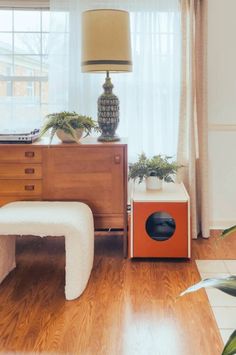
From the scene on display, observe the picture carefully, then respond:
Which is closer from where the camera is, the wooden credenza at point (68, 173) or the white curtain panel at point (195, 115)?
the wooden credenza at point (68, 173)

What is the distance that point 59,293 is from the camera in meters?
2.60

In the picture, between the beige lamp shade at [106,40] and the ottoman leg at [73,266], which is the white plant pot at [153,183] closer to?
the beige lamp shade at [106,40]

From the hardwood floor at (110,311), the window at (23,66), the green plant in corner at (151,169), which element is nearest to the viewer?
the hardwood floor at (110,311)

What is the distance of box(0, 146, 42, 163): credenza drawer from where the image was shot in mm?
3061

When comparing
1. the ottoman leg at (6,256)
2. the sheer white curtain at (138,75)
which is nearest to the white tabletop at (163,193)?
the sheer white curtain at (138,75)

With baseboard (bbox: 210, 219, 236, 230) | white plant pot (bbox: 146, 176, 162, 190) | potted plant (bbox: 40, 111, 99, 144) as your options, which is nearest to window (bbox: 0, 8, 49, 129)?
potted plant (bbox: 40, 111, 99, 144)

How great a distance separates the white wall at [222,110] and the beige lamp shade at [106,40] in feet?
3.08

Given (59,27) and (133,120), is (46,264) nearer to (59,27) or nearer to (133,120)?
(133,120)

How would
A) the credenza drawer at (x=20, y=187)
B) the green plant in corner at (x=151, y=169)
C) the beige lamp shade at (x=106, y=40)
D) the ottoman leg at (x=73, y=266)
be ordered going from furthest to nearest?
the green plant in corner at (x=151, y=169) → the credenza drawer at (x=20, y=187) → the beige lamp shade at (x=106, y=40) → the ottoman leg at (x=73, y=266)

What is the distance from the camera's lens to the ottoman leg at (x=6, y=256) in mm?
2775

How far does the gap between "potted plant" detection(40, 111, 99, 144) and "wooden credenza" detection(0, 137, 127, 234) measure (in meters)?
0.08

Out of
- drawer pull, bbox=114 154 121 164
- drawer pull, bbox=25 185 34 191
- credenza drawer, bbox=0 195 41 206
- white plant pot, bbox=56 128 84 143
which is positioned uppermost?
white plant pot, bbox=56 128 84 143

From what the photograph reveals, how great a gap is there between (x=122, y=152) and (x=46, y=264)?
0.92 meters

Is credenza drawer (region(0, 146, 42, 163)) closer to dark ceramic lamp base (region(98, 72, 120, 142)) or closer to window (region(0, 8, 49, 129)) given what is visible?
dark ceramic lamp base (region(98, 72, 120, 142))
